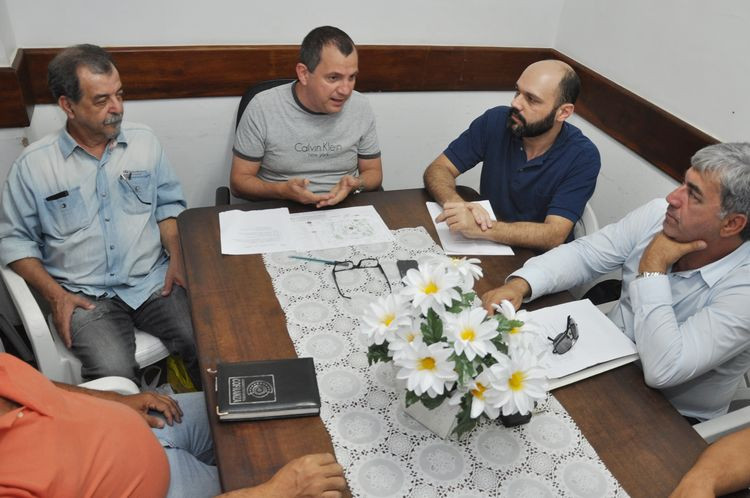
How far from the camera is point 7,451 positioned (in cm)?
102

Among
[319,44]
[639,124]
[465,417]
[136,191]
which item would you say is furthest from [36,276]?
[639,124]

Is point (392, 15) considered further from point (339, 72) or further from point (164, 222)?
point (164, 222)

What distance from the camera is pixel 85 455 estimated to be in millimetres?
1119

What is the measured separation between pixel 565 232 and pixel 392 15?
4.70 ft

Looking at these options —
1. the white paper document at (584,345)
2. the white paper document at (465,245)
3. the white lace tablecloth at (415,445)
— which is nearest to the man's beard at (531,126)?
the white paper document at (465,245)

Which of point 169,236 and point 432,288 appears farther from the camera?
point 169,236

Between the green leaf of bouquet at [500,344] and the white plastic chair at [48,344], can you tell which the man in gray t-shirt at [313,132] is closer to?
the white plastic chair at [48,344]

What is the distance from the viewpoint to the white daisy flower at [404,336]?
110cm

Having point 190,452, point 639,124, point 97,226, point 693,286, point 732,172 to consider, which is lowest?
point 190,452

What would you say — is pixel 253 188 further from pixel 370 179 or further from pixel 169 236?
pixel 370 179

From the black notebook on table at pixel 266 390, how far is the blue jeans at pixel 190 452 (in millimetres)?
247

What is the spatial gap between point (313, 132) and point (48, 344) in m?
1.20

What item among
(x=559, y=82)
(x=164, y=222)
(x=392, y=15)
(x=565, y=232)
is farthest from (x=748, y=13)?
(x=164, y=222)

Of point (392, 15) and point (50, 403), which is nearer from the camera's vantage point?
point (50, 403)
